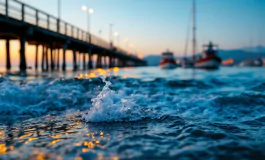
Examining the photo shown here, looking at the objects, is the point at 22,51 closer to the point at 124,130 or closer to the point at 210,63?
the point at 124,130

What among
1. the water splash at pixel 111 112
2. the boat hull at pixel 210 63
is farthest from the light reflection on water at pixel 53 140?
the boat hull at pixel 210 63

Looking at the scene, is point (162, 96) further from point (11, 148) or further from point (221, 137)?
point (11, 148)

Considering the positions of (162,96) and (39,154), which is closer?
(39,154)

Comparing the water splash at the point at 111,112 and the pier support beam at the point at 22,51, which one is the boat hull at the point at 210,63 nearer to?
the pier support beam at the point at 22,51

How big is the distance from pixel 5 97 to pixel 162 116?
3.34 meters

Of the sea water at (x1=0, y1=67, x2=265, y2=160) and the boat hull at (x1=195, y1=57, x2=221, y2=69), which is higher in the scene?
the boat hull at (x1=195, y1=57, x2=221, y2=69)

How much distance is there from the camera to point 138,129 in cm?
318

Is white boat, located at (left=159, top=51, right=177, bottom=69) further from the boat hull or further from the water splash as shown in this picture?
the water splash

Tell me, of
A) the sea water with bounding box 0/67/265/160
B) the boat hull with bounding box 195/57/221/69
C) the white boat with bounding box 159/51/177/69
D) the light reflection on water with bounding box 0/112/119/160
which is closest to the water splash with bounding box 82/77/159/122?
the sea water with bounding box 0/67/265/160

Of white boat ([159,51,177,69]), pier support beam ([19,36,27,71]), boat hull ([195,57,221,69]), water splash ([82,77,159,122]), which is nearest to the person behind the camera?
water splash ([82,77,159,122])

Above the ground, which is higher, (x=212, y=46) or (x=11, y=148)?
(x=212, y=46)

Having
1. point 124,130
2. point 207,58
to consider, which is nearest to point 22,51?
point 124,130

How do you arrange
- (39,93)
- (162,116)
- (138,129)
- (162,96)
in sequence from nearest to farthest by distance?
(138,129) < (162,116) < (39,93) < (162,96)

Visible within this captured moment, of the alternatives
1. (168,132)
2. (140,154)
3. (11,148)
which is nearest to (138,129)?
(168,132)
